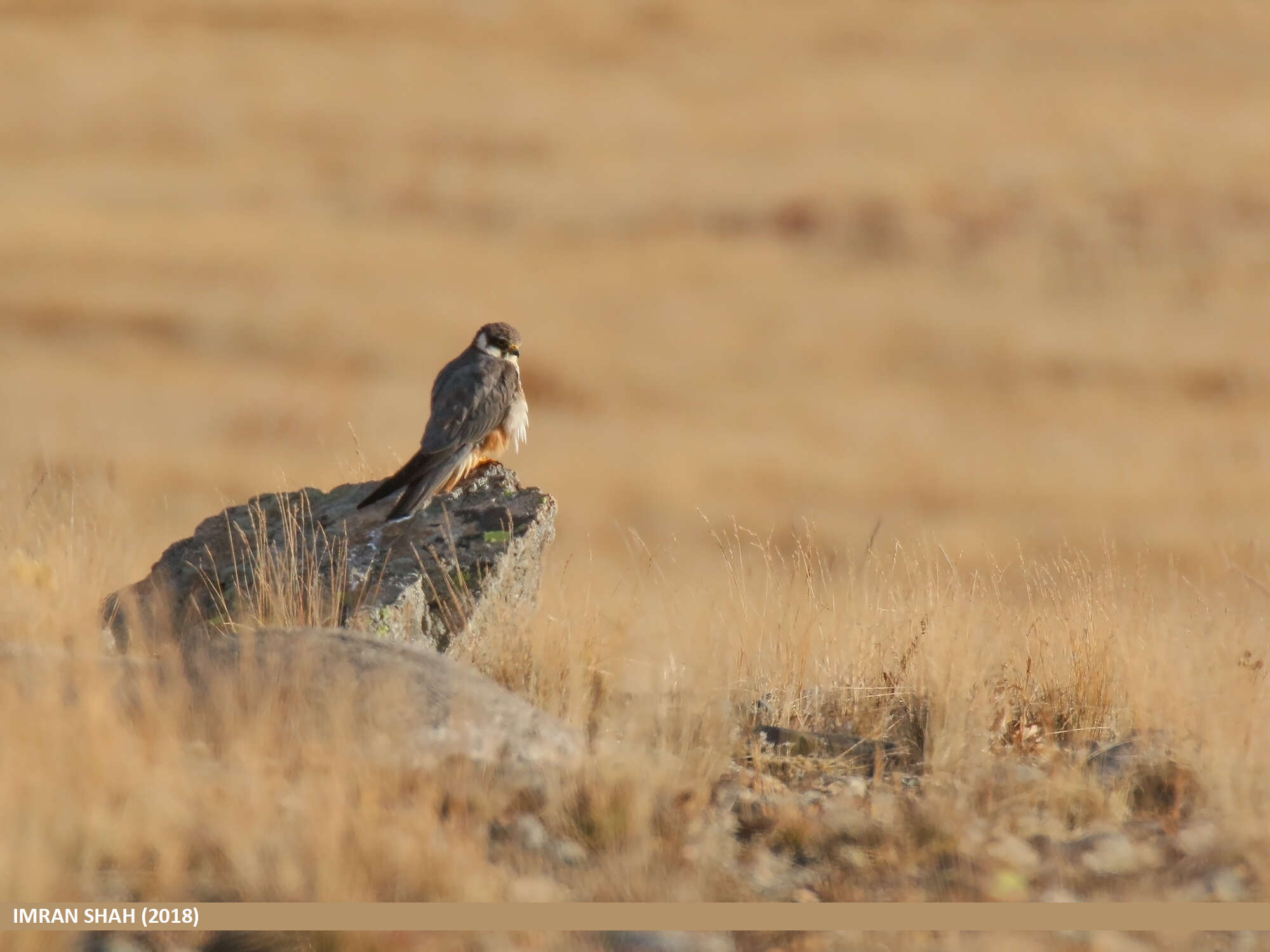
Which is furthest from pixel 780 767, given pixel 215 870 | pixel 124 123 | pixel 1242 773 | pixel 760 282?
pixel 124 123

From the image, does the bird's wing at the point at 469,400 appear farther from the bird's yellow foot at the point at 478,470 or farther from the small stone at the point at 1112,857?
the small stone at the point at 1112,857

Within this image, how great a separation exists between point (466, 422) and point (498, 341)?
74 cm

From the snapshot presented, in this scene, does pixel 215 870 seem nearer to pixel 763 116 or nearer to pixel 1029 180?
pixel 1029 180

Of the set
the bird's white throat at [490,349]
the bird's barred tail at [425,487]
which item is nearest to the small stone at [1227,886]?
the bird's barred tail at [425,487]

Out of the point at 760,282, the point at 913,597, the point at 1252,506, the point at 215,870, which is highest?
the point at 760,282

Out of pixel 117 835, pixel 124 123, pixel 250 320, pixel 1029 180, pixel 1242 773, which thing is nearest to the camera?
pixel 117 835

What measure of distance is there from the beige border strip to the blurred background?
14.7ft

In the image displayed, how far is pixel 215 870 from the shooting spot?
418 cm

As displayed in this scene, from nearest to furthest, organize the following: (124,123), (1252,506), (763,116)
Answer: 1. (1252,506)
2. (124,123)
3. (763,116)

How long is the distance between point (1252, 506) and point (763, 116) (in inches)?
1348

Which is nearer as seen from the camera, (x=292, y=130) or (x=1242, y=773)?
(x=1242, y=773)

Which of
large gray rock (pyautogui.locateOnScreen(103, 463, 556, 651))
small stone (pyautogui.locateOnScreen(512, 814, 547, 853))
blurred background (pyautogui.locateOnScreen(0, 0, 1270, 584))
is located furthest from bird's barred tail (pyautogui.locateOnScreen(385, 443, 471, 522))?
small stone (pyautogui.locateOnScreen(512, 814, 547, 853))

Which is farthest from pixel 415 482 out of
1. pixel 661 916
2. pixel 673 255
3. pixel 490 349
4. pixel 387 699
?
pixel 673 255

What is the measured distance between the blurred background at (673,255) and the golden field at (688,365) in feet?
0.62
